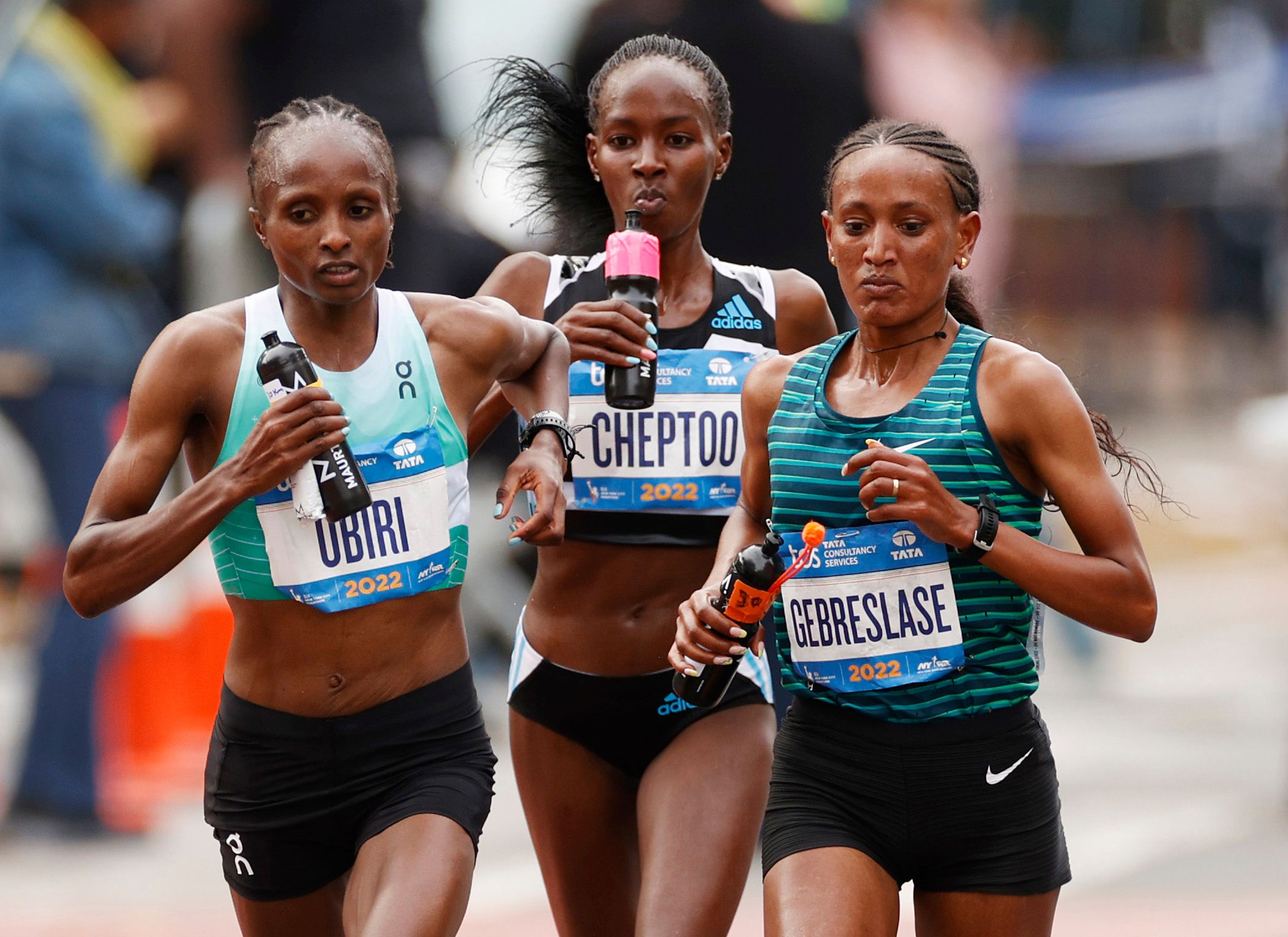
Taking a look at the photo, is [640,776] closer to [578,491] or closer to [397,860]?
[578,491]

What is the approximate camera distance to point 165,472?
3621 millimetres

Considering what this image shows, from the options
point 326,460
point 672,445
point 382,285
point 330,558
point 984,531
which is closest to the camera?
point 984,531

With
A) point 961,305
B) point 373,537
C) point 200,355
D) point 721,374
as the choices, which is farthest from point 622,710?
point 200,355

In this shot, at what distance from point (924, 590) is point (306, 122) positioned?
155cm

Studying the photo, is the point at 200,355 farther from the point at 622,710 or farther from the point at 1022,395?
the point at 1022,395

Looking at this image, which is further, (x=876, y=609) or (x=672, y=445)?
(x=672, y=445)

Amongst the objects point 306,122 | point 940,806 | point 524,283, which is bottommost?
point 940,806

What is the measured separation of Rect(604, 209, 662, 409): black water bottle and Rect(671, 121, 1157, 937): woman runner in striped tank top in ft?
1.82

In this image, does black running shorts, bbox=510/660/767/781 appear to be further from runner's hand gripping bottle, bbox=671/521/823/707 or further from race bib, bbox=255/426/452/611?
runner's hand gripping bottle, bbox=671/521/823/707

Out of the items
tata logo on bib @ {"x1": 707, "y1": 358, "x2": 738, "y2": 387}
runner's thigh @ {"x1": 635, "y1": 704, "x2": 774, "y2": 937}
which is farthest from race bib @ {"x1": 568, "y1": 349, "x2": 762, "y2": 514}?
runner's thigh @ {"x1": 635, "y1": 704, "x2": 774, "y2": 937}

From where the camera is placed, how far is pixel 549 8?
37.0ft

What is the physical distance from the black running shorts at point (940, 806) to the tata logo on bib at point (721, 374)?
3.46 feet

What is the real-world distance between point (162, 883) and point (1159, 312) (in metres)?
20.1

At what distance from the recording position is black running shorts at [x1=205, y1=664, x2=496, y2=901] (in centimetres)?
373
